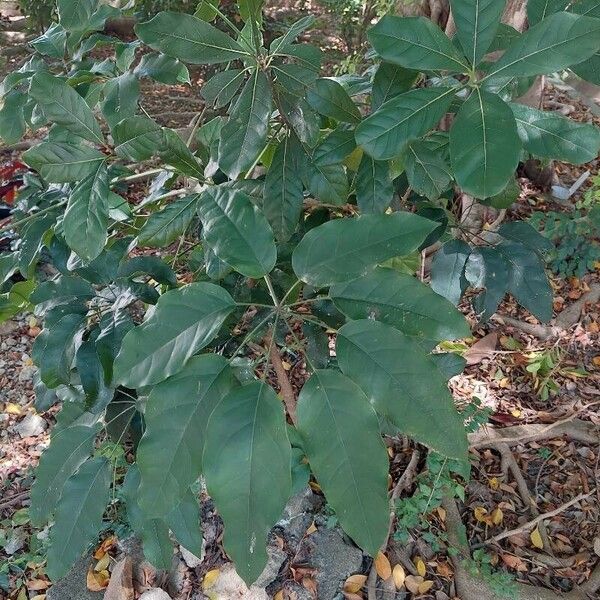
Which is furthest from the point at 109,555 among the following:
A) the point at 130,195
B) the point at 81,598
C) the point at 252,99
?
the point at 130,195

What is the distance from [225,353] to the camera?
119 centimetres

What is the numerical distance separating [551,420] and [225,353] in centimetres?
165

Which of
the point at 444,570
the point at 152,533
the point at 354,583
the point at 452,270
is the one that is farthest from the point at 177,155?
the point at 444,570

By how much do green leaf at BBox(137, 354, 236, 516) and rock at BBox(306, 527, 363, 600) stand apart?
125 centimetres

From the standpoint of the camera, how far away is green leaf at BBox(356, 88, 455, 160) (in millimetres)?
810

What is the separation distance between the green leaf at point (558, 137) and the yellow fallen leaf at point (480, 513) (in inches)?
60.9

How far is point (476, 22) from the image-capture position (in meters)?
0.78

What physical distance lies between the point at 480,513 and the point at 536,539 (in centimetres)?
19

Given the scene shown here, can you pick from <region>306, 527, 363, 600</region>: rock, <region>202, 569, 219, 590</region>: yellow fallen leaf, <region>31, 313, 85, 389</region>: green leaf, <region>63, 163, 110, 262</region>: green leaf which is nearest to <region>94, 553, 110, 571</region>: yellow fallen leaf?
<region>202, 569, 219, 590</region>: yellow fallen leaf

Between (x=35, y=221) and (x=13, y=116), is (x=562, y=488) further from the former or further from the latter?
(x=13, y=116)

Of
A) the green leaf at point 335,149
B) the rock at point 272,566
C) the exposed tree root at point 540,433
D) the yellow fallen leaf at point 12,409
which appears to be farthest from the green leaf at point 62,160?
the yellow fallen leaf at point 12,409

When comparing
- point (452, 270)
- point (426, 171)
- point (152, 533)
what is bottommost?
point (152, 533)

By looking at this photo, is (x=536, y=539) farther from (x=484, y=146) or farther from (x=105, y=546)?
(x=484, y=146)

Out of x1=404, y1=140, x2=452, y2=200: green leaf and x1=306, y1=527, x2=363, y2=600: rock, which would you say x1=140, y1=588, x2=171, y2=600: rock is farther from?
x1=404, y1=140, x2=452, y2=200: green leaf
